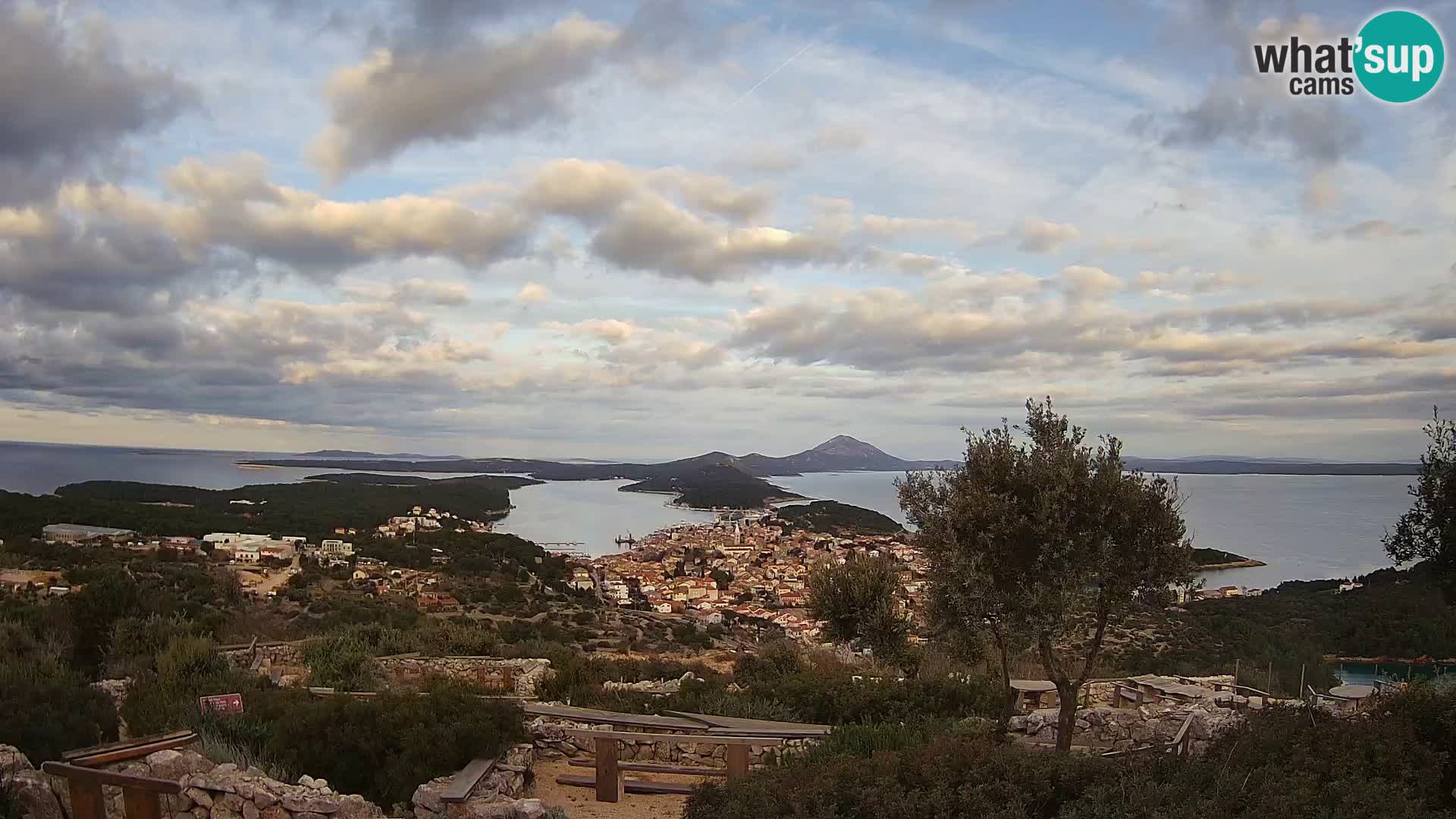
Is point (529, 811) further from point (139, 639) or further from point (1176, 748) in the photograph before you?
point (139, 639)

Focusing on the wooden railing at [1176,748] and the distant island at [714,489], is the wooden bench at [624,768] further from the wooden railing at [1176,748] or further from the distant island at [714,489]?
the distant island at [714,489]

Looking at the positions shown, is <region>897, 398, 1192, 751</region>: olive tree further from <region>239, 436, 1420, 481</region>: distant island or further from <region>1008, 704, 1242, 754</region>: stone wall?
<region>239, 436, 1420, 481</region>: distant island

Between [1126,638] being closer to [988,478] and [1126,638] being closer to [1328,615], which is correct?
[1328,615]

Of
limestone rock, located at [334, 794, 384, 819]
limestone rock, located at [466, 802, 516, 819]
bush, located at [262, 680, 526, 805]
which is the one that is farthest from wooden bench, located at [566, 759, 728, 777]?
limestone rock, located at [334, 794, 384, 819]

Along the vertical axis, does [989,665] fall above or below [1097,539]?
below

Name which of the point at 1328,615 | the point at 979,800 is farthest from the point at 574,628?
the point at 1328,615
